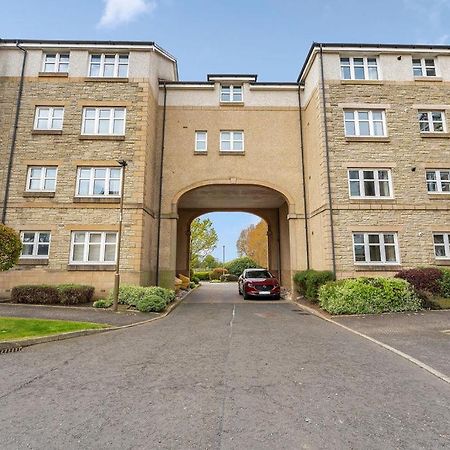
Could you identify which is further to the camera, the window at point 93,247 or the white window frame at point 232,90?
the white window frame at point 232,90

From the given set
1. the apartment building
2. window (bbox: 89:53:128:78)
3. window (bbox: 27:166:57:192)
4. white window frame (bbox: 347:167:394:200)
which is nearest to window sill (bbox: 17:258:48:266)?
the apartment building

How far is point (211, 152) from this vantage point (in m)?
18.0

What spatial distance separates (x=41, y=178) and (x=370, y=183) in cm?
1735

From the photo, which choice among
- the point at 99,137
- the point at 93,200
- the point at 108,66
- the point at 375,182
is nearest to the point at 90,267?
the point at 93,200

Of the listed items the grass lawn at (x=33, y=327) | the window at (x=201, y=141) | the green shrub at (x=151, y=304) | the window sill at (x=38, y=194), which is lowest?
the grass lawn at (x=33, y=327)

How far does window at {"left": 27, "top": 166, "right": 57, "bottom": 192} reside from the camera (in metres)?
15.3

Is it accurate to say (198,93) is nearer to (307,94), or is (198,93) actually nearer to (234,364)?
(307,94)

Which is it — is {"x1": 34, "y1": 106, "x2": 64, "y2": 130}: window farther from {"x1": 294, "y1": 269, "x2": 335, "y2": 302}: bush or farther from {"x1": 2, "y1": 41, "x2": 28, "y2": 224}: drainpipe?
{"x1": 294, "y1": 269, "x2": 335, "y2": 302}: bush

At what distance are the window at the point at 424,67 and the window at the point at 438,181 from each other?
6000 mm

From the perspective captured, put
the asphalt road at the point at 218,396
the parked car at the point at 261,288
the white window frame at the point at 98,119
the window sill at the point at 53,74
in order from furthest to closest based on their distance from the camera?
the parked car at the point at 261,288
the window sill at the point at 53,74
the white window frame at the point at 98,119
the asphalt road at the point at 218,396

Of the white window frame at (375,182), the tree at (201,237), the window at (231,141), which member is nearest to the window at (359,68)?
the white window frame at (375,182)

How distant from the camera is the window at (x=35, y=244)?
47.8 feet

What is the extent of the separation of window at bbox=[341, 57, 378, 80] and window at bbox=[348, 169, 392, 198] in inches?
224

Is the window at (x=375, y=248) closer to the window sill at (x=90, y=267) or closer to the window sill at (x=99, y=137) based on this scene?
the window sill at (x=90, y=267)
